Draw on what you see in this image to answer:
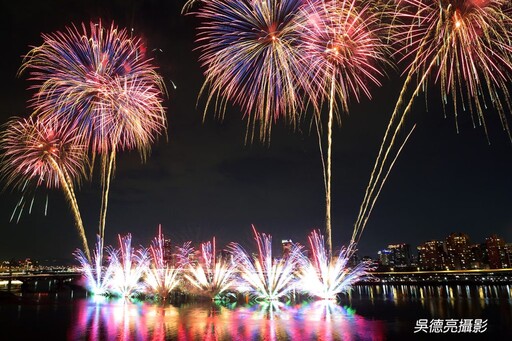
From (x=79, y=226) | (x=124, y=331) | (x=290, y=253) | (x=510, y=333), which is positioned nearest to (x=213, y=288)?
(x=290, y=253)

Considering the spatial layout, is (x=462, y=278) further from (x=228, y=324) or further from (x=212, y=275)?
(x=228, y=324)

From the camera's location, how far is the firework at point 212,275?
36156 mm

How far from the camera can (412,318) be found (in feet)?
73.4

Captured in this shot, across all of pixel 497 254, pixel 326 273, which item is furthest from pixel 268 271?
pixel 497 254

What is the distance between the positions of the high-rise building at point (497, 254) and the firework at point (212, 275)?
530ft

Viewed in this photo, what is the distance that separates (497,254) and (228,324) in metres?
182

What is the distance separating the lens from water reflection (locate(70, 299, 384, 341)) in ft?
58.0

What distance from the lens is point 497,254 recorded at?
549 ft

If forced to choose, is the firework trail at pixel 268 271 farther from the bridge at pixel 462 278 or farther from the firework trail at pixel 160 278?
the bridge at pixel 462 278

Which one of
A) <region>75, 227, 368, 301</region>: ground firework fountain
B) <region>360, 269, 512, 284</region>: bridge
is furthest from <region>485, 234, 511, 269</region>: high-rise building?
<region>75, 227, 368, 301</region>: ground firework fountain

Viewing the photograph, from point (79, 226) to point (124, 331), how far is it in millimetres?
16932

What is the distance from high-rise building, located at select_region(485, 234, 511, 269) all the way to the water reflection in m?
167

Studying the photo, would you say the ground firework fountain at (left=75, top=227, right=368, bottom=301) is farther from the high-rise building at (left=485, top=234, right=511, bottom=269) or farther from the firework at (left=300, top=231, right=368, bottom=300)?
the high-rise building at (left=485, top=234, right=511, bottom=269)

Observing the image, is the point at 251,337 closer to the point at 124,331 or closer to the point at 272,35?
the point at 124,331
